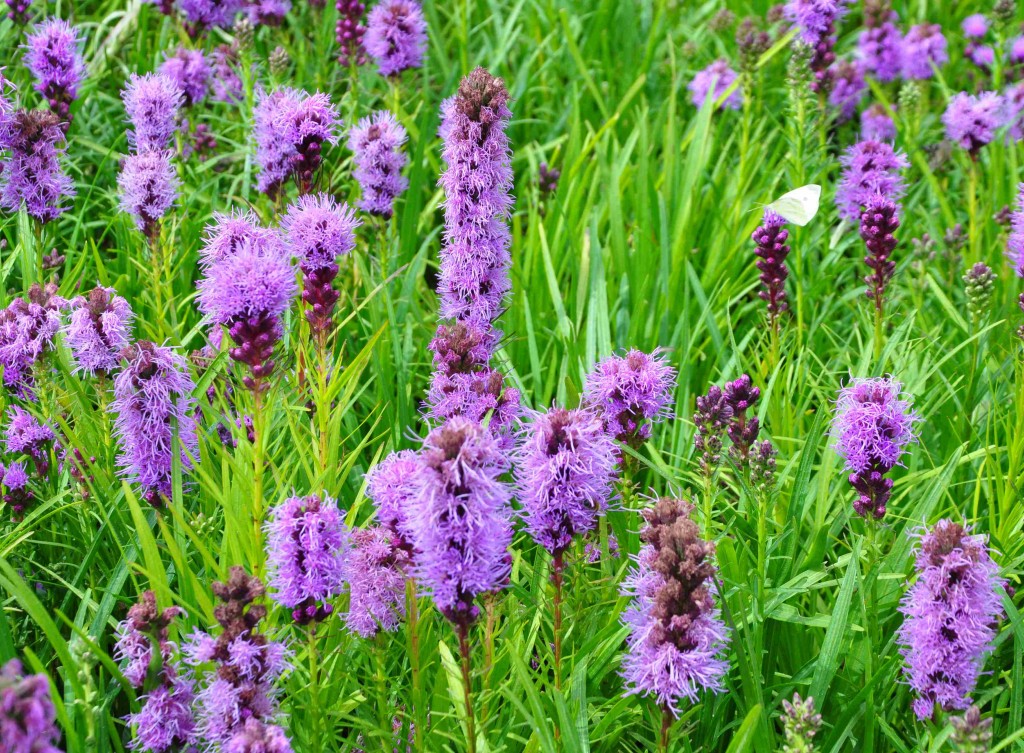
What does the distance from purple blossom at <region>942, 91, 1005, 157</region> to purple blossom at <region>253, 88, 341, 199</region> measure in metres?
3.25

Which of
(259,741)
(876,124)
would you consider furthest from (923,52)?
(259,741)

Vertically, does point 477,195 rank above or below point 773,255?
above

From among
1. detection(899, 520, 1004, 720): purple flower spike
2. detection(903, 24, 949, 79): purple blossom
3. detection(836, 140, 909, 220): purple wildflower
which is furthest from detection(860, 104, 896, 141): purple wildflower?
detection(899, 520, 1004, 720): purple flower spike

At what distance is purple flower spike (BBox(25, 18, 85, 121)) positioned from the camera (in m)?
4.26

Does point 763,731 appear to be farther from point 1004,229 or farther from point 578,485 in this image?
point 1004,229

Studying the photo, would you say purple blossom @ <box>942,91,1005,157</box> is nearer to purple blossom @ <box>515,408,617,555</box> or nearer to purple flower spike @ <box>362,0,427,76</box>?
purple flower spike @ <box>362,0,427,76</box>

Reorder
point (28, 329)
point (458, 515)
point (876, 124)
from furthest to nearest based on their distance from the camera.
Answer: point (876, 124) < point (28, 329) < point (458, 515)

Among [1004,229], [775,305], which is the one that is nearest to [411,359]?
[775,305]

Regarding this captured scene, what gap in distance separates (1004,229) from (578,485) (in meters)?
4.05

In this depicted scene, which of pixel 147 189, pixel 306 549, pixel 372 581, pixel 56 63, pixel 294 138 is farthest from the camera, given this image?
pixel 56 63

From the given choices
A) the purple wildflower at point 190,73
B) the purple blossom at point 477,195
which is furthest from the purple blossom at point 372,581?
the purple wildflower at point 190,73

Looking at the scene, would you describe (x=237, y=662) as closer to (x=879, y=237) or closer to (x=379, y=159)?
(x=379, y=159)

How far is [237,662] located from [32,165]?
7.61 ft

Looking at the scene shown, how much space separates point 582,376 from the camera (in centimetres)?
406
